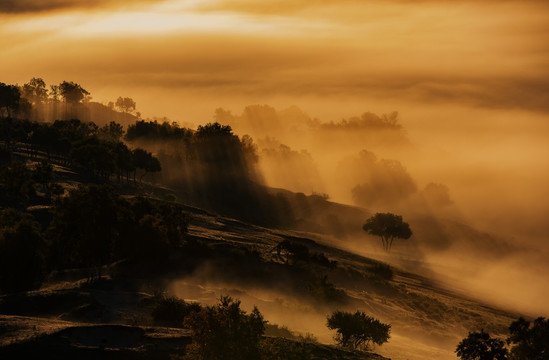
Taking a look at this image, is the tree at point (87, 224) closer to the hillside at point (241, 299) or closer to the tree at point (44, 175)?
the hillside at point (241, 299)

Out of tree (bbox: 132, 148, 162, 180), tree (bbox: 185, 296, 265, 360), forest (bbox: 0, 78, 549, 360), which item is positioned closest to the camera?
tree (bbox: 185, 296, 265, 360)

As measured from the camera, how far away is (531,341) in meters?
55.9

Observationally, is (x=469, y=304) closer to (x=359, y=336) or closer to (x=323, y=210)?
(x=359, y=336)

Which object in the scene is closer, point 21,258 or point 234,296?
point 21,258

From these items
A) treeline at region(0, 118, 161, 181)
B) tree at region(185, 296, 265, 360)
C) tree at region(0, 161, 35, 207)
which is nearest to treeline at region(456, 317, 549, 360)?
tree at region(185, 296, 265, 360)

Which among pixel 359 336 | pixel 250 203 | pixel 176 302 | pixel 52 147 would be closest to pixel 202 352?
pixel 176 302

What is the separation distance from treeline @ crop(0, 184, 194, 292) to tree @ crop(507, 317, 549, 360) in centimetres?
4007

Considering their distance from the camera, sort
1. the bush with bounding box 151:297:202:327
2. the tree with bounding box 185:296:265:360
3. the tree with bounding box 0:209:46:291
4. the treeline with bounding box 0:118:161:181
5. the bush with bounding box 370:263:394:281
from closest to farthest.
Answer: the tree with bounding box 185:296:265:360 < the bush with bounding box 151:297:202:327 < the tree with bounding box 0:209:46:291 < the bush with bounding box 370:263:394:281 < the treeline with bounding box 0:118:161:181

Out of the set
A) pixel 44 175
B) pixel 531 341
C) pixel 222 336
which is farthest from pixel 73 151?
pixel 222 336

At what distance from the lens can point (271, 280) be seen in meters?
81.4

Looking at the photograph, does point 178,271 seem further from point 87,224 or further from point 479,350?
point 479,350

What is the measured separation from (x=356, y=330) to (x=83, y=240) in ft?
94.2

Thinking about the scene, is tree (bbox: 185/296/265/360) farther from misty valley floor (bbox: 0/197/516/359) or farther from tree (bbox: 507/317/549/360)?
tree (bbox: 507/317/549/360)

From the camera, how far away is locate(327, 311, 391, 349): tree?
5741 cm
